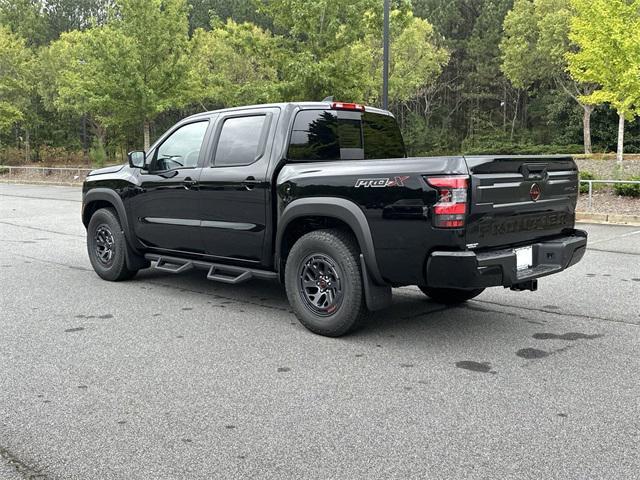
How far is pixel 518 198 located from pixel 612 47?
68.4 feet

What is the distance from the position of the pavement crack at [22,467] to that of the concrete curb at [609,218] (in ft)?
42.6

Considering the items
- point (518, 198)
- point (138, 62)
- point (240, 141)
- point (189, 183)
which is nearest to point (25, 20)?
point (138, 62)

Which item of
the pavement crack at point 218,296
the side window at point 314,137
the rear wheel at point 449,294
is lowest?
the pavement crack at point 218,296

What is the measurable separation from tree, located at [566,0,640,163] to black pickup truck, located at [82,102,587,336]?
60.3 ft

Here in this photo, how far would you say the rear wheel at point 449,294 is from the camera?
6336mm

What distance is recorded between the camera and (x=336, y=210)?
509cm

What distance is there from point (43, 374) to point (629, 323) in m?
4.85

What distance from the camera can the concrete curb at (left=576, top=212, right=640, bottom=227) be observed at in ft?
44.2

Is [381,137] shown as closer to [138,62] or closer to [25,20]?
[138,62]

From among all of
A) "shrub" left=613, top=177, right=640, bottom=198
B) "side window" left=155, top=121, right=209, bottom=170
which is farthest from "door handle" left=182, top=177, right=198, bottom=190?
"shrub" left=613, top=177, right=640, bottom=198

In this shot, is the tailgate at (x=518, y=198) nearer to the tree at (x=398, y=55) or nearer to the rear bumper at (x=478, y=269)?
the rear bumper at (x=478, y=269)

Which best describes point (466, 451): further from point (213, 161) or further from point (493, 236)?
point (213, 161)

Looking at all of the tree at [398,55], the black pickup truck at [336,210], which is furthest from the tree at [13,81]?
the black pickup truck at [336,210]

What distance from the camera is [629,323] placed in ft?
18.8
